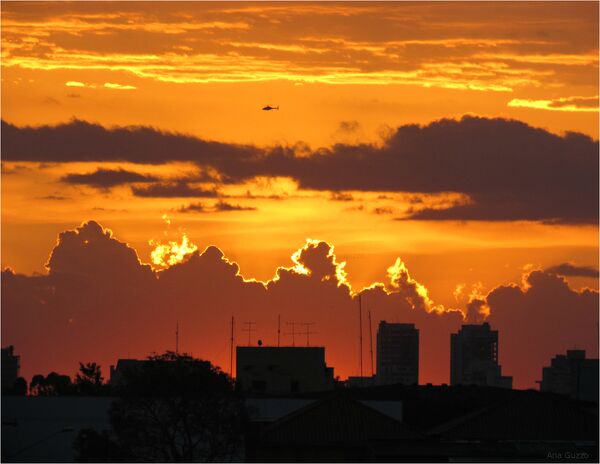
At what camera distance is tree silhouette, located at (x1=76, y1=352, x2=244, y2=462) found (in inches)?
3903

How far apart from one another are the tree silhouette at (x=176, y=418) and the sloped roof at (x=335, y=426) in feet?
20.4

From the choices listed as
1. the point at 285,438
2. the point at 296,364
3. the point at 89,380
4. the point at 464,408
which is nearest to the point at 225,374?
the point at 285,438

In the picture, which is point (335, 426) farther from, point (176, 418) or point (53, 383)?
point (53, 383)

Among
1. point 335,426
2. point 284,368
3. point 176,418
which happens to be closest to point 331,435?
point 335,426

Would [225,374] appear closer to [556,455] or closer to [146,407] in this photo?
[146,407]

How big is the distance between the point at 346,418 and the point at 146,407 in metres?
15.0

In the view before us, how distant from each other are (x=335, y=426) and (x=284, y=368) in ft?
213

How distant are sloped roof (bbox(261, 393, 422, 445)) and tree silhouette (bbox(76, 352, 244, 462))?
6.22m

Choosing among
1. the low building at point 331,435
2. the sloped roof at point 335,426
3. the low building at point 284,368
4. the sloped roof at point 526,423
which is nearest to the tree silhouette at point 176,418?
the low building at point 331,435

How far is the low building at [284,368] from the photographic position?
566ft

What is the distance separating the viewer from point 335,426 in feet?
359

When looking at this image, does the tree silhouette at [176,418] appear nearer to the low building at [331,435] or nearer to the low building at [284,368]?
the low building at [331,435]

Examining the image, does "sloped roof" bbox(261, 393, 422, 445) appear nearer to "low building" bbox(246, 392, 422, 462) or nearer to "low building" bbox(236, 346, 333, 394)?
"low building" bbox(246, 392, 422, 462)

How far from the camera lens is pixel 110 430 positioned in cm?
10900
